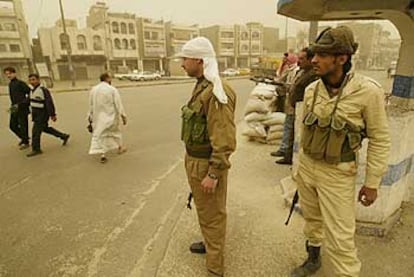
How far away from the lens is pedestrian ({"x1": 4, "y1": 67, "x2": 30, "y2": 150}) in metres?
5.59

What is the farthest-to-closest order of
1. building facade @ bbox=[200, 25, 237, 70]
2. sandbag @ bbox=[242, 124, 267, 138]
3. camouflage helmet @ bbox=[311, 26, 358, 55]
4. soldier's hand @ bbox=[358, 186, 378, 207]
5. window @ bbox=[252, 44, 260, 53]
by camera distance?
1. window @ bbox=[252, 44, 260, 53]
2. building facade @ bbox=[200, 25, 237, 70]
3. sandbag @ bbox=[242, 124, 267, 138]
4. soldier's hand @ bbox=[358, 186, 378, 207]
5. camouflage helmet @ bbox=[311, 26, 358, 55]

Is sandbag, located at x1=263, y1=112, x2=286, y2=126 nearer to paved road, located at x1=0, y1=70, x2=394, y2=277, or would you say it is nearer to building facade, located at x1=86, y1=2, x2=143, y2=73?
paved road, located at x1=0, y1=70, x2=394, y2=277

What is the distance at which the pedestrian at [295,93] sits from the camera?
3.67m

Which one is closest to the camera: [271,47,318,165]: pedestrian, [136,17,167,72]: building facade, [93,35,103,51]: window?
[271,47,318,165]: pedestrian

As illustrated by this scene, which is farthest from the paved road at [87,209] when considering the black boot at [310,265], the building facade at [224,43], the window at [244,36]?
the window at [244,36]

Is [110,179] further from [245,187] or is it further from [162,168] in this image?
[245,187]

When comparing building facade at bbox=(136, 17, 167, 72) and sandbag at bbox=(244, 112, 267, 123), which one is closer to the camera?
sandbag at bbox=(244, 112, 267, 123)

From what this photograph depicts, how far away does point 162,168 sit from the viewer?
4727 mm

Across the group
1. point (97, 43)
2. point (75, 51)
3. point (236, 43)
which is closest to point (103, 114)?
point (75, 51)

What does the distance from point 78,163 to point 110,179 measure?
99 centimetres

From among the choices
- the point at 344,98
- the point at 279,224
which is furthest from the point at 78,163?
the point at 344,98

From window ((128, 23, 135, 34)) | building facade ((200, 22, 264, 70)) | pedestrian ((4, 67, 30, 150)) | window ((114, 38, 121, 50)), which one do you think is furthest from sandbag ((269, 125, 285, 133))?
building facade ((200, 22, 264, 70))

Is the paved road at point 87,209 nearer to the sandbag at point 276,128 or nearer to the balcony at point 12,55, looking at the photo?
the sandbag at point 276,128

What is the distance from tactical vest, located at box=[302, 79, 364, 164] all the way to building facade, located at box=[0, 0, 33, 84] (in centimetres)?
3529
